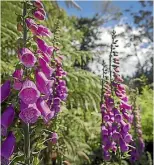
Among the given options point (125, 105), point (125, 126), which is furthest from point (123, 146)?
point (125, 105)

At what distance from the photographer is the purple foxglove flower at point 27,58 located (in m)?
1.56

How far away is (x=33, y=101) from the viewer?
1.54 m

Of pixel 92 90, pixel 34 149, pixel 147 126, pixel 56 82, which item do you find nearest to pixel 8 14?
pixel 92 90

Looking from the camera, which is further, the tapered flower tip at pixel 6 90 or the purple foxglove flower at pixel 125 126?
the purple foxglove flower at pixel 125 126

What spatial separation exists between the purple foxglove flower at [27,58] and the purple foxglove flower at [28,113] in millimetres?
178

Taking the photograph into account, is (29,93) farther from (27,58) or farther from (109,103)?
(109,103)

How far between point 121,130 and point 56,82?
2.37 feet

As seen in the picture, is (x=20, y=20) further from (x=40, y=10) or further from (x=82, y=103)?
(x=82, y=103)

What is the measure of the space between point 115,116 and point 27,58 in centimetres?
158

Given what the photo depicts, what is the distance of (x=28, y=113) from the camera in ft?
4.95

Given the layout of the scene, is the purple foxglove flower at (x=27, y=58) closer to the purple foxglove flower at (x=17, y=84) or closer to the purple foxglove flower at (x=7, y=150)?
the purple foxglove flower at (x=17, y=84)

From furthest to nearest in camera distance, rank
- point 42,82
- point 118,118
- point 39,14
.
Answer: point 118,118, point 39,14, point 42,82

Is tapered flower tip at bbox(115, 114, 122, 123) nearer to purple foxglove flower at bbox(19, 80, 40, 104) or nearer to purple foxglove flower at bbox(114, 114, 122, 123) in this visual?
purple foxglove flower at bbox(114, 114, 122, 123)

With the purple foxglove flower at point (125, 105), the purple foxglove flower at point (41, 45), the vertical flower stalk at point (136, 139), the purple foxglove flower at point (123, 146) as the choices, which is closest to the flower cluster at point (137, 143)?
the vertical flower stalk at point (136, 139)
